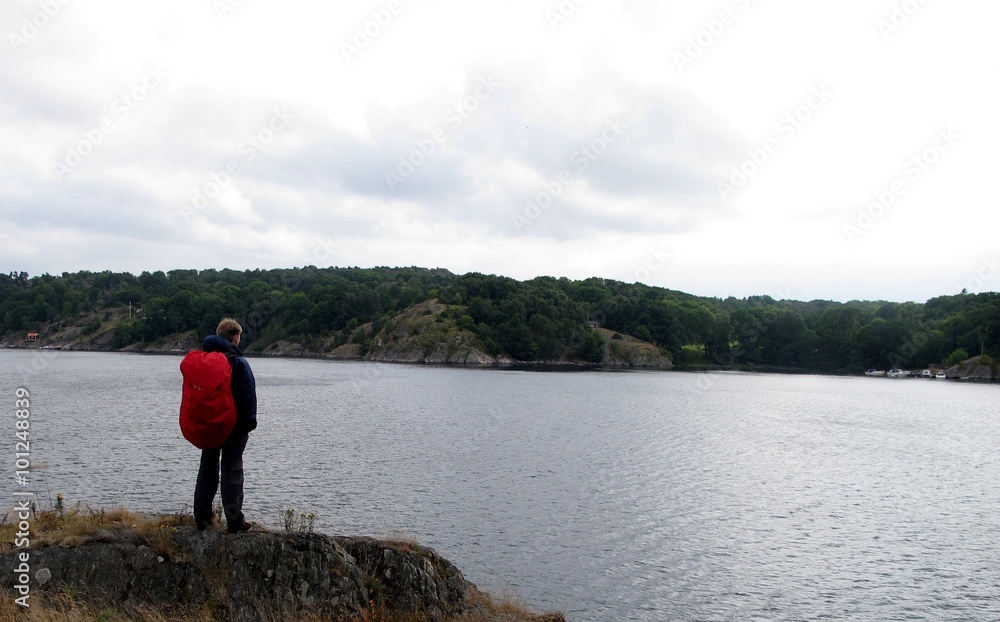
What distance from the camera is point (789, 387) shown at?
109 metres

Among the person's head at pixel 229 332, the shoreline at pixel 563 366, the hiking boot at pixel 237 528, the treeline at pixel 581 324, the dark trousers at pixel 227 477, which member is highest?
the treeline at pixel 581 324

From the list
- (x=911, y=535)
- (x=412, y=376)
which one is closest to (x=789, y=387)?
(x=412, y=376)

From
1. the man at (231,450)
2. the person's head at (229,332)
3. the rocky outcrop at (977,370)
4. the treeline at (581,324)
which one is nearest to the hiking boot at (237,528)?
the man at (231,450)

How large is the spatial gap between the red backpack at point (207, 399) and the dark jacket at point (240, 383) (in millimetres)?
140

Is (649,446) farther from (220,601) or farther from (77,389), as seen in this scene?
(77,389)

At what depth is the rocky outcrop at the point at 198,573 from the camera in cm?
984

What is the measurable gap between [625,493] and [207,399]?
952 inches

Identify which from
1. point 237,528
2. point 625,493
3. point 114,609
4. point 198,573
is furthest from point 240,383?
point 625,493

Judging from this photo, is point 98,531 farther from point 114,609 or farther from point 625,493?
point 625,493

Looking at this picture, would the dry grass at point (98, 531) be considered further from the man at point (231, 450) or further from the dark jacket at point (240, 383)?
the dark jacket at point (240, 383)

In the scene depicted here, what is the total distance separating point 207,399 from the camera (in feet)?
29.9

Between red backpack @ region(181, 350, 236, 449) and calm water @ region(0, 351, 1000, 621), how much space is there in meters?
11.1

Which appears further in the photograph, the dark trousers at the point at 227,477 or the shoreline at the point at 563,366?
the shoreline at the point at 563,366

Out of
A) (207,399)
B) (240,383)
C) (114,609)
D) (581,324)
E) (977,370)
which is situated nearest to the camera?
(207,399)
